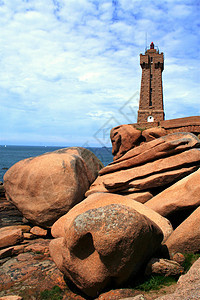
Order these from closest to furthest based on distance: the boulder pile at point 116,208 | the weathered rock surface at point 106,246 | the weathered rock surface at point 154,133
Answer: the weathered rock surface at point 106,246 → the boulder pile at point 116,208 → the weathered rock surface at point 154,133

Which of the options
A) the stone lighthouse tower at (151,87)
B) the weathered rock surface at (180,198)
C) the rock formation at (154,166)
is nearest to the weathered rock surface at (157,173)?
the rock formation at (154,166)

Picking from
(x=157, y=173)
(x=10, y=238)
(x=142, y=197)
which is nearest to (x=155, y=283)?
(x=142, y=197)

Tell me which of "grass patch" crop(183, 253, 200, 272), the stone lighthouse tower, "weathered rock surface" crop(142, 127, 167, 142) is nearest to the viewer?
"grass patch" crop(183, 253, 200, 272)

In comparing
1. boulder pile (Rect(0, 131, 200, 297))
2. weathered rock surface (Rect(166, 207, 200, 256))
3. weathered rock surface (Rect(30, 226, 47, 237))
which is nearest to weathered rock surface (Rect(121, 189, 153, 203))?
boulder pile (Rect(0, 131, 200, 297))

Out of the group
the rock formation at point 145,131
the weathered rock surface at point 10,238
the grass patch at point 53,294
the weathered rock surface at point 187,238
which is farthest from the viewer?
the rock formation at point 145,131

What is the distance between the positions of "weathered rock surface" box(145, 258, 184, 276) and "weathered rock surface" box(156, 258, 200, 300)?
1.00 metres

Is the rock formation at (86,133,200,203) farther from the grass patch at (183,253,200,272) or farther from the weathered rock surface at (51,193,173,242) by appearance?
the grass patch at (183,253,200,272)

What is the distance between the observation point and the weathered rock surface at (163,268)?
5.17m

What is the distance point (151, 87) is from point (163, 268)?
2864 cm

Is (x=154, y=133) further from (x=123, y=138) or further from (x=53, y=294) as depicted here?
(x=53, y=294)

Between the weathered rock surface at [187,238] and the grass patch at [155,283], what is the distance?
34.6 inches

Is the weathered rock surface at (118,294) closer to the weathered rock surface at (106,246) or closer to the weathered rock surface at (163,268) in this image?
the weathered rock surface at (106,246)

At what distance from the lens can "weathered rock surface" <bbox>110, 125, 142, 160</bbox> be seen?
14.5 meters

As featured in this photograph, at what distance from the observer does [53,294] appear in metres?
5.45
